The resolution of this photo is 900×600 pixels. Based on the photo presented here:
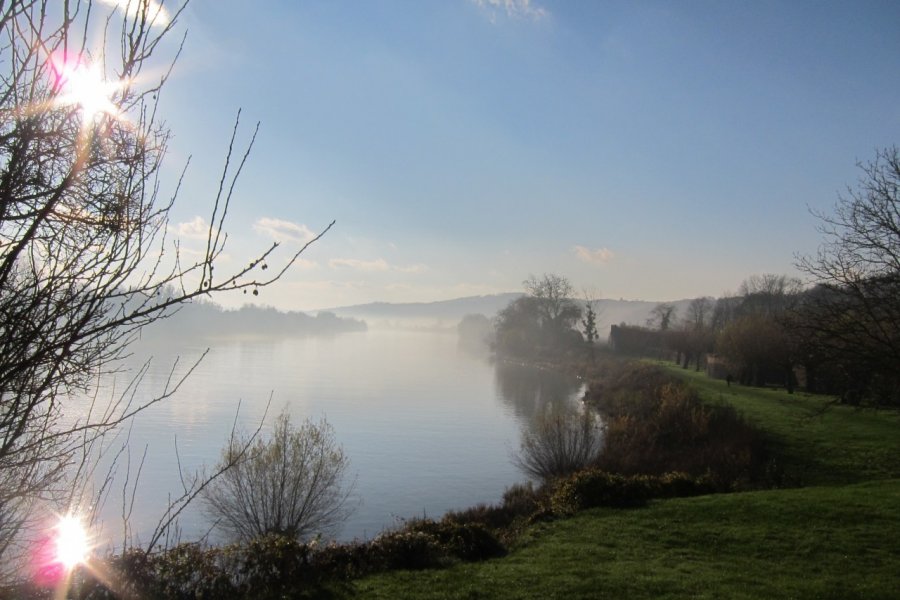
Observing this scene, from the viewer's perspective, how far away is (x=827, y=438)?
80.5 feet

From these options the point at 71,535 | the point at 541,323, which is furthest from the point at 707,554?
the point at 541,323

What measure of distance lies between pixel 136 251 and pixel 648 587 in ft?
30.0

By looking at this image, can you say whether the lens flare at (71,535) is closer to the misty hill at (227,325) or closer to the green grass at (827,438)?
the green grass at (827,438)

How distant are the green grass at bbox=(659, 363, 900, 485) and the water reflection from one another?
1324 centimetres

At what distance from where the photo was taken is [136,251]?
2980 mm

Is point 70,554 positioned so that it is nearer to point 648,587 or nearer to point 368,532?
point 648,587

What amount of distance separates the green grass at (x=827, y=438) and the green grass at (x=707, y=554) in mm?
2537

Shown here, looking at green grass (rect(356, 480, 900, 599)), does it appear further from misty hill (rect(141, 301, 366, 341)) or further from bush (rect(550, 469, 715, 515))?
misty hill (rect(141, 301, 366, 341))

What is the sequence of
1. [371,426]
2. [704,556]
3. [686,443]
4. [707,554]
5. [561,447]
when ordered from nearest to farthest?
[704,556], [707,554], [561,447], [686,443], [371,426]

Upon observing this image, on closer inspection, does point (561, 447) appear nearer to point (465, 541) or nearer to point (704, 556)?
point (465, 541)

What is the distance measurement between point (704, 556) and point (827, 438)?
1780cm

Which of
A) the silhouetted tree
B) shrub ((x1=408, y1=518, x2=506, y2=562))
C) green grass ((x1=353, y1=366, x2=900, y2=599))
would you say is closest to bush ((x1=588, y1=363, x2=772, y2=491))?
green grass ((x1=353, y1=366, x2=900, y2=599))

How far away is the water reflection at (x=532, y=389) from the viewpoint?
46.8m

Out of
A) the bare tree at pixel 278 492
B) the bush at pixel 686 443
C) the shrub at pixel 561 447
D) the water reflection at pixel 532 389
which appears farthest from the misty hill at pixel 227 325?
the bush at pixel 686 443
